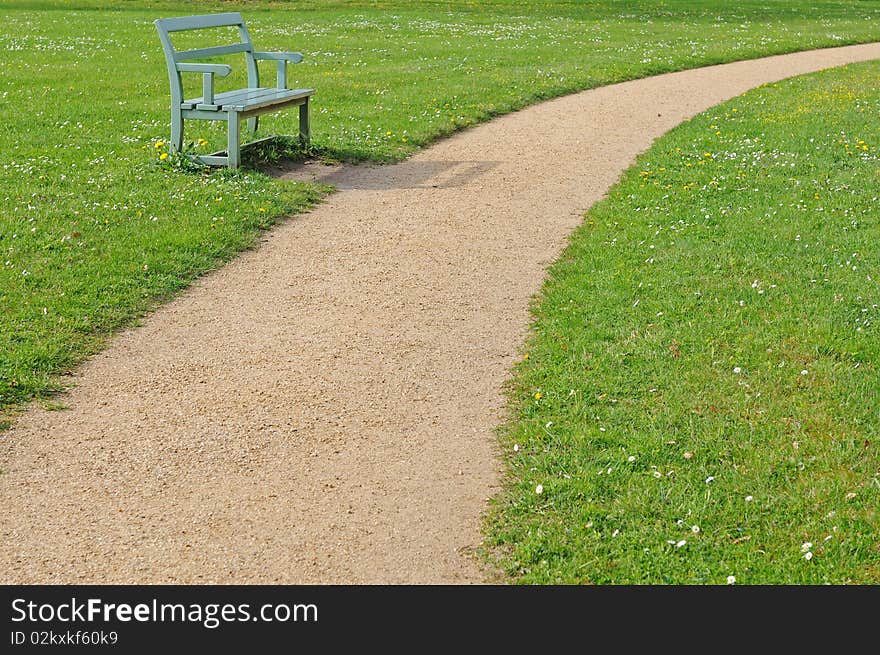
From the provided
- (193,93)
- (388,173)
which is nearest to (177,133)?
(388,173)

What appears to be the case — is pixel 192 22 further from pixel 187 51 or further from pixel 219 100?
pixel 219 100

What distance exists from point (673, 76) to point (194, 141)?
29.0 ft

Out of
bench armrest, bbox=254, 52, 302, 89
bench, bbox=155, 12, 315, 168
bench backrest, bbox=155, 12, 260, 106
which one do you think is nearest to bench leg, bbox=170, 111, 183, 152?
bench, bbox=155, 12, 315, 168

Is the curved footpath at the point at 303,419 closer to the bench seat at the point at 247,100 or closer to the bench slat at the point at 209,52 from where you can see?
the bench seat at the point at 247,100

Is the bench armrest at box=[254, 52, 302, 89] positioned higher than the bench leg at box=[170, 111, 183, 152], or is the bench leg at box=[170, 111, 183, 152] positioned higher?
the bench armrest at box=[254, 52, 302, 89]

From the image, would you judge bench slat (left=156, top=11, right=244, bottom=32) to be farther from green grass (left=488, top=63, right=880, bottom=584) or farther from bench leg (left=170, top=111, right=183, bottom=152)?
green grass (left=488, top=63, right=880, bottom=584)

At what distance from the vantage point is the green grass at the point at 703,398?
3842 mm

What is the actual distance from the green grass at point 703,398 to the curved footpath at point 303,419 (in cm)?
25

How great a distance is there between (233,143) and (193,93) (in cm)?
522

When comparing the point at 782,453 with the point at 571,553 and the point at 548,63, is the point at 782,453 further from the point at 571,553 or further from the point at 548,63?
the point at 548,63

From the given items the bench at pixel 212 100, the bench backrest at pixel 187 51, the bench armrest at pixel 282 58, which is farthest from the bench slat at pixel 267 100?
the bench backrest at pixel 187 51

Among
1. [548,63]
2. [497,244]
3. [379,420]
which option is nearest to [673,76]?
[548,63]

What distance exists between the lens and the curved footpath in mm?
3842

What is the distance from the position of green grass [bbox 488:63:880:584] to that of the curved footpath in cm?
25
